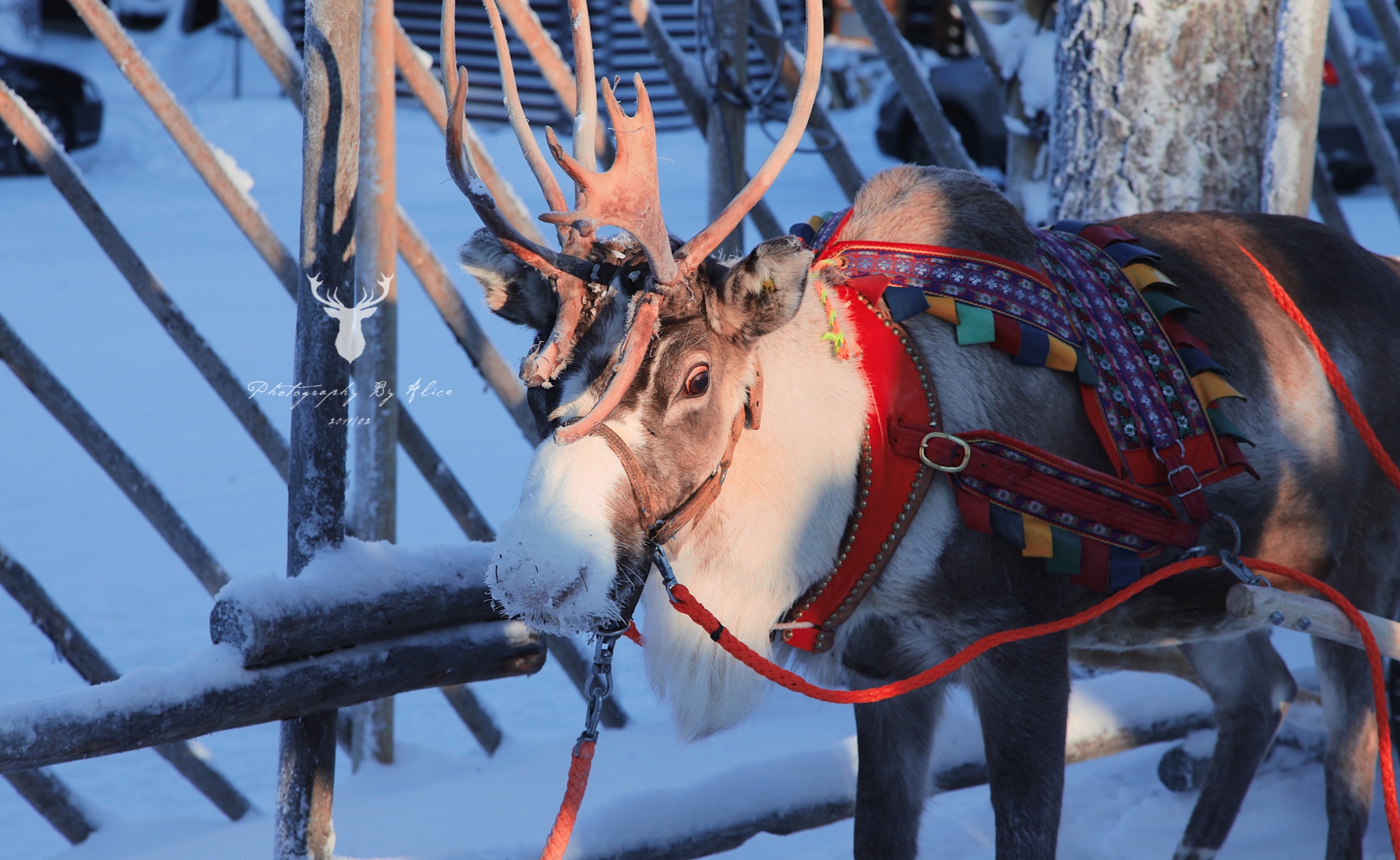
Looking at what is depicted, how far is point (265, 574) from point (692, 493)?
1.01 m

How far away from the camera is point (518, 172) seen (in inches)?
477

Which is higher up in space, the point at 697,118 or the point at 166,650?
the point at 697,118

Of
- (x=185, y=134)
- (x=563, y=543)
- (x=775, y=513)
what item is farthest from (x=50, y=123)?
(x=563, y=543)

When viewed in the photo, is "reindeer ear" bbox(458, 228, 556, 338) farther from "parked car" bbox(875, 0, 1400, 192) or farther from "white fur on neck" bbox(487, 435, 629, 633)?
"parked car" bbox(875, 0, 1400, 192)

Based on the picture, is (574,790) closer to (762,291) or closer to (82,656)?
(762,291)

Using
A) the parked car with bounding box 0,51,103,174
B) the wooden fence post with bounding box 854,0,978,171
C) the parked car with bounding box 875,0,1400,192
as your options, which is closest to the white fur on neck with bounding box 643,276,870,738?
the wooden fence post with bounding box 854,0,978,171

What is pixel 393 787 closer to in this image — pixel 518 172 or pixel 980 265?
pixel 980 265

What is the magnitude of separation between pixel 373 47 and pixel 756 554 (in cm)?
164

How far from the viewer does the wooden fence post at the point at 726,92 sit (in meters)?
4.12

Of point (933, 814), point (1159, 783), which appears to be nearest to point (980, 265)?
point (933, 814)

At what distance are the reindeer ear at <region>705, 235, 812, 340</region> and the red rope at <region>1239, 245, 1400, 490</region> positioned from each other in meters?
1.24

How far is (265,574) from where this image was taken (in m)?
2.41

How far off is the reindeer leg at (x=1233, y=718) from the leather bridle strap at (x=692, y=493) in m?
1.66

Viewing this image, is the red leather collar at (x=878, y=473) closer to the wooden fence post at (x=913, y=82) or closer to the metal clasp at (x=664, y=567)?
the metal clasp at (x=664, y=567)
